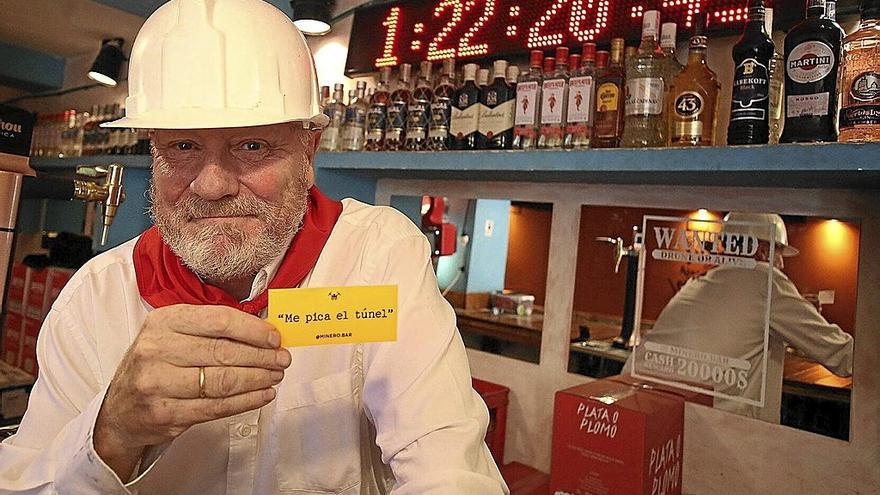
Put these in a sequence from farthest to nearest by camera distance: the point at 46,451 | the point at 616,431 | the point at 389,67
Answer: the point at 389,67 < the point at 616,431 < the point at 46,451

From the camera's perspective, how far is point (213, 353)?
0.57 metres

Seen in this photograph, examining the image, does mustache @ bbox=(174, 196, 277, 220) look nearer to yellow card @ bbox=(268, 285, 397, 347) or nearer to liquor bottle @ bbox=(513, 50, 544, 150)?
yellow card @ bbox=(268, 285, 397, 347)

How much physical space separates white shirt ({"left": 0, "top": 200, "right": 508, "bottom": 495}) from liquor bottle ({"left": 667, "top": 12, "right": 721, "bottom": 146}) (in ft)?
1.88

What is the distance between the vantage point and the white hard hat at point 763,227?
1.20 meters

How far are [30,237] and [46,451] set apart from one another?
290 centimetres

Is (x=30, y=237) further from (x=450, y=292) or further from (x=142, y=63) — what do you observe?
(x=142, y=63)

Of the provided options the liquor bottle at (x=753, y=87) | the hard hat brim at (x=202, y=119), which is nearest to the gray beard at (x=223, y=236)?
the hard hat brim at (x=202, y=119)

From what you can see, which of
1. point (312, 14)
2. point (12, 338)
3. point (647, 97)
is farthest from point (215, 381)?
point (12, 338)

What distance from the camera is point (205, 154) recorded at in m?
0.78

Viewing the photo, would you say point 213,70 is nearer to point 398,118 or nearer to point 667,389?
point 398,118

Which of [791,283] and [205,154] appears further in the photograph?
[791,283]

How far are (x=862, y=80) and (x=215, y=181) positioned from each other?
3.09 ft

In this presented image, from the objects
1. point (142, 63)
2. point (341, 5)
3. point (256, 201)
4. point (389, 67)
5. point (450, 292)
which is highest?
point (341, 5)

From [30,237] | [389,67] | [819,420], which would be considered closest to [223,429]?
[819,420]
